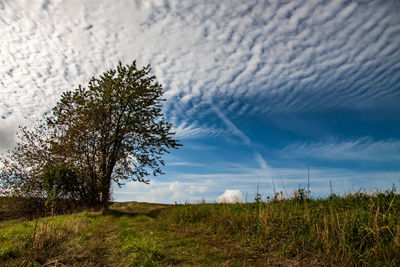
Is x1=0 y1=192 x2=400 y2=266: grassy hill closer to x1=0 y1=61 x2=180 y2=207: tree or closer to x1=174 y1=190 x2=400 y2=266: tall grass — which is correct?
x1=174 y1=190 x2=400 y2=266: tall grass

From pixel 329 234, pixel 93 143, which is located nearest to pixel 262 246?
pixel 329 234

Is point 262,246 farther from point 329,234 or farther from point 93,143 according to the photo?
point 93,143

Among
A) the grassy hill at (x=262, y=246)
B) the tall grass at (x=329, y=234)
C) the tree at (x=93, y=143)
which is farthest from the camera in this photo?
the tree at (x=93, y=143)

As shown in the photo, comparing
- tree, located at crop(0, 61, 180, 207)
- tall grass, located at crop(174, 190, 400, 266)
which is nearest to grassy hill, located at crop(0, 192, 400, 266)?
tall grass, located at crop(174, 190, 400, 266)

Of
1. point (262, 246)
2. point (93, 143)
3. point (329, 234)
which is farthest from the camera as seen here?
point (93, 143)

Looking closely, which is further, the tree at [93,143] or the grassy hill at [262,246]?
the tree at [93,143]

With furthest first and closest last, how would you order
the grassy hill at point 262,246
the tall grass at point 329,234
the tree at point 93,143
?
the tree at point 93,143 < the grassy hill at point 262,246 < the tall grass at point 329,234

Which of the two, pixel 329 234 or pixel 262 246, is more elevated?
pixel 329 234

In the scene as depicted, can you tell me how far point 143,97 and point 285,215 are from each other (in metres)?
17.2

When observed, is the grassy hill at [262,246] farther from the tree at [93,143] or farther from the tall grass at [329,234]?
the tree at [93,143]

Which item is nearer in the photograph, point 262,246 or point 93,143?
point 262,246

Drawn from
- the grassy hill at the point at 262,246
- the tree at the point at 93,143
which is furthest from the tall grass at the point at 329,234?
the tree at the point at 93,143

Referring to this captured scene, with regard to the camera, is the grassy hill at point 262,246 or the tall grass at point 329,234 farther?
the grassy hill at point 262,246

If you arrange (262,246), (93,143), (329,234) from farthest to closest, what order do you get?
1. (93,143)
2. (262,246)
3. (329,234)
